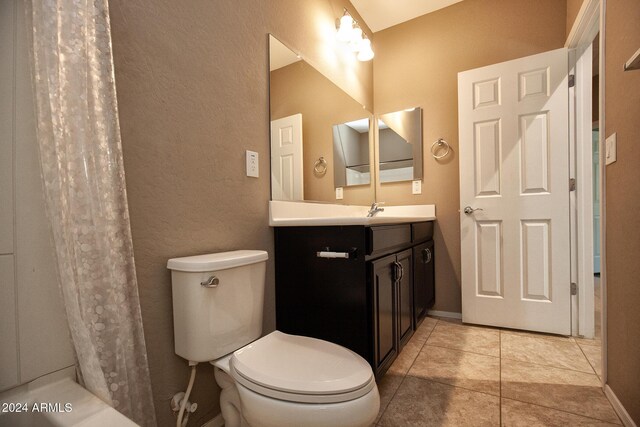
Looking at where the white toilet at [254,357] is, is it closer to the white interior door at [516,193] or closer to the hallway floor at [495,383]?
the hallway floor at [495,383]

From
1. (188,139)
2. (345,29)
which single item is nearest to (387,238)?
(188,139)

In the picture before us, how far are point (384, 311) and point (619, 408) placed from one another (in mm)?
1022

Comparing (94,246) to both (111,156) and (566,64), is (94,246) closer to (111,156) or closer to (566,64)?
(111,156)

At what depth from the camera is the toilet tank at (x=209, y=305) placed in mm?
977

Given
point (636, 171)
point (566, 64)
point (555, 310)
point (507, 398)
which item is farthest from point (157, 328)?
point (566, 64)

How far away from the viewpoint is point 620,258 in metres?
1.18

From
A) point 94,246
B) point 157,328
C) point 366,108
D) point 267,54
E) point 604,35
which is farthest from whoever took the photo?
point 366,108

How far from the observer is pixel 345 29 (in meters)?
2.13

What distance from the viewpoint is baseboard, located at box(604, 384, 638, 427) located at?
1115 millimetres

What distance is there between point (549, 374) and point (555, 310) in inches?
25.1

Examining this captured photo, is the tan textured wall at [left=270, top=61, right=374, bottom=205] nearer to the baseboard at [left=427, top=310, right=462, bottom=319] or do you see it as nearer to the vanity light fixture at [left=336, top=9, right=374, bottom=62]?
the vanity light fixture at [left=336, top=9, right=374, bottom=62]

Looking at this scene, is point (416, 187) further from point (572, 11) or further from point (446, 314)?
point (572, 11)

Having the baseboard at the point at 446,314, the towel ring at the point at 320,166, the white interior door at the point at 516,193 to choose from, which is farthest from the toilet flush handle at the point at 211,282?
the baseboard at the point at 446,314

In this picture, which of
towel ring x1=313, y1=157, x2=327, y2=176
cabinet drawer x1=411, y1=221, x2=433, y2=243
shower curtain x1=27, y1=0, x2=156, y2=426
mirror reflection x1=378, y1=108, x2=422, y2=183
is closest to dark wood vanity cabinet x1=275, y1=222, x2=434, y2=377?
cabinet drawer x1=411, y1=221, x2=433, y2=243
